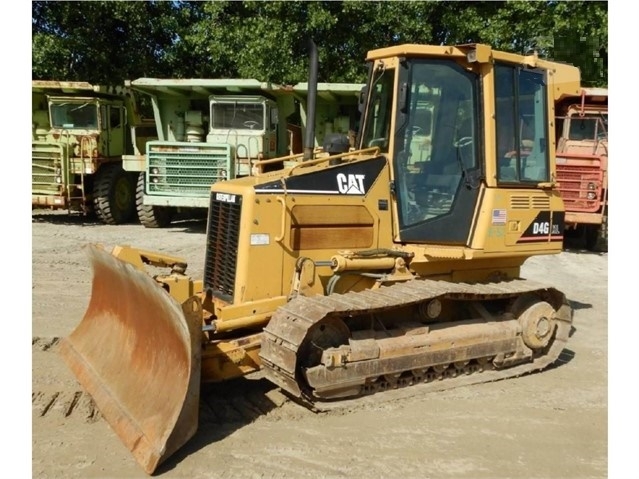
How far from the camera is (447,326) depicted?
5.29 meters

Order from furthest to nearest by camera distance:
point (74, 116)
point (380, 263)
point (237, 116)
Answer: point (74, 116) → point (237, 116) → point (380, 263)

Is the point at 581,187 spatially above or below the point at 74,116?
below

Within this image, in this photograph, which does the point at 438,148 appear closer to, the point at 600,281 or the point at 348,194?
the point at 348,194

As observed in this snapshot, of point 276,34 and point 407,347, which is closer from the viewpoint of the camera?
point 407,347

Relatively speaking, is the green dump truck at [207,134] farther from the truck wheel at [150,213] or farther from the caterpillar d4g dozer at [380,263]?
the caterpillar d4g dozer at [380,263]

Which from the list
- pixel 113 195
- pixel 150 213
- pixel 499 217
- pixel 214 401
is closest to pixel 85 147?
pixel 113 195

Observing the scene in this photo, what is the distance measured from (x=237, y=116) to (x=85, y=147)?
374cm

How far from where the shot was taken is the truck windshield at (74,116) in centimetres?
1484

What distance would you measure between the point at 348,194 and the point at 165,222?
372 inches

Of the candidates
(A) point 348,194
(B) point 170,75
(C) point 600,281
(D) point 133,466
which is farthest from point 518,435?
(B) point 170,75

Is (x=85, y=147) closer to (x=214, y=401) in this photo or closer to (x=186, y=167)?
(x=186, y=167)

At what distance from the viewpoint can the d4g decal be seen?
580 centimetres

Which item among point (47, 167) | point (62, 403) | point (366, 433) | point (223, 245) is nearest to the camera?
point (366, 433)

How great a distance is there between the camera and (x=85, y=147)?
14453mm
